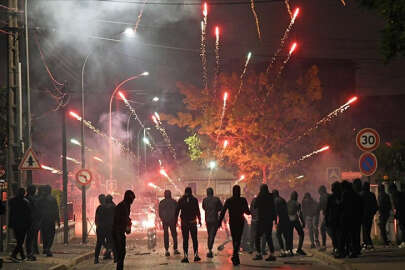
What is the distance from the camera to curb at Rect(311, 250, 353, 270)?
1571 centimetres

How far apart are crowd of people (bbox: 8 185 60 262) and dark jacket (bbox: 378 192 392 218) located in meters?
8.90

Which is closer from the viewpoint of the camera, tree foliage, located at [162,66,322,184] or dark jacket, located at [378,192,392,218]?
dark jacket, located at [378,192,392,218]

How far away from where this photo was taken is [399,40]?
13820 millimetres

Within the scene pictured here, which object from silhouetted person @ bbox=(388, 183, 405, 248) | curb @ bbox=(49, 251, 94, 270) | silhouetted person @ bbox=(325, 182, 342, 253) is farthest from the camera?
silhouetted person @ bbox=(388, 183, 405, 248)

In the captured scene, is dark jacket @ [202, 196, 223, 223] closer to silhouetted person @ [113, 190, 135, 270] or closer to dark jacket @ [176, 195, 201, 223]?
dark jacket @ [176, 195, 201, 223]

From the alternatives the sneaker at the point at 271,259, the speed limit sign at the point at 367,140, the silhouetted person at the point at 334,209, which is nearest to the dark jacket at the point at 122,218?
the sneaker at the point at 271,259

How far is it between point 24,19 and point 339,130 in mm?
33262

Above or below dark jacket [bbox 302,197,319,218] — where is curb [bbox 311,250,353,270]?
below

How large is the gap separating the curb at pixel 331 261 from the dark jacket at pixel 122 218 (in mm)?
4634

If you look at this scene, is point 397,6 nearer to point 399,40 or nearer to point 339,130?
point 399,40

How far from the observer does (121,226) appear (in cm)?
1429

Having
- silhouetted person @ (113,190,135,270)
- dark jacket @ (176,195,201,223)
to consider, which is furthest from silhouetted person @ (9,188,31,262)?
silhouetted person @ (113,190,135,270)

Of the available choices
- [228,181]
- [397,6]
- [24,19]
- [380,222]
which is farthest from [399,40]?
[228,181]

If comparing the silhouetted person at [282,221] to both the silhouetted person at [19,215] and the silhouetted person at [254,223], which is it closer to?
the silhouetted person at [254,223]
